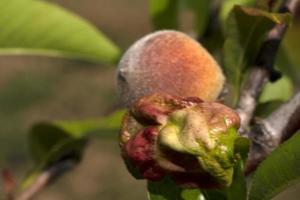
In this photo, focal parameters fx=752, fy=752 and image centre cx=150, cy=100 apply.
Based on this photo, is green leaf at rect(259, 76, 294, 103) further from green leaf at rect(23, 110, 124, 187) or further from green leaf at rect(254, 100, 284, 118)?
green leaf at rect(23, 110, 124, 187)

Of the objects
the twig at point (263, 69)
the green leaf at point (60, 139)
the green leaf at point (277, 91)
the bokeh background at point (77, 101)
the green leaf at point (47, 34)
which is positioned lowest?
the bokeh background at point (77, 101)

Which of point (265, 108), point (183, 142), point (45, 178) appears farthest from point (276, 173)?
point (45, 178)

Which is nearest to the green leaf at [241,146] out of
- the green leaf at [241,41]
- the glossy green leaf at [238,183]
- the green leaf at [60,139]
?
the glossy green leaf at [238,183]

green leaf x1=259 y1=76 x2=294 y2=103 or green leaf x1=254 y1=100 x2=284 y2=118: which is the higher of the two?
green leaf x1=254 y1=100 x2=284 y2=118

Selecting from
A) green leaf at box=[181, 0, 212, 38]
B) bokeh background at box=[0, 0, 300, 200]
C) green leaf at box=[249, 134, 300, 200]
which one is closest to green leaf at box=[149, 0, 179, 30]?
green leaf at box=[181, 0, 212, 38]

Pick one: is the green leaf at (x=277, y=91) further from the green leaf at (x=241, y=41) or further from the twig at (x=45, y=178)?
the twig at (x=45, y=178)

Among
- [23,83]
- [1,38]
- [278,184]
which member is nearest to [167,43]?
[278,184]
